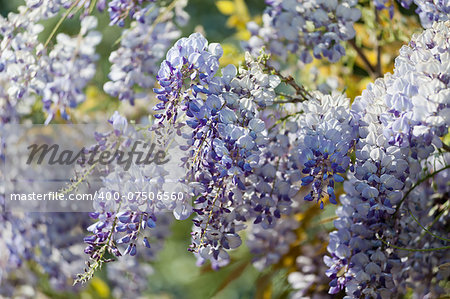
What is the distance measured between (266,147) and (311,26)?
0.20 meters

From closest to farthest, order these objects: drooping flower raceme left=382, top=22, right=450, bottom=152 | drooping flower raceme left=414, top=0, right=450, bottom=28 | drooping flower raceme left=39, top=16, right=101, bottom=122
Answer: drooping flower raceme left=382, top=22, right=450, bottom=152 < drooping flower raceme left=414, top=0, right=450, bottom=28 < drooping flower raceme left=39, top=16, right=101, bottom=122

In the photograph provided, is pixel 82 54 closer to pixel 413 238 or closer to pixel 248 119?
pixel 248 119

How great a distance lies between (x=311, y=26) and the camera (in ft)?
2.31

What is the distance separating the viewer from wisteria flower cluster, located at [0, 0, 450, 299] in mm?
489

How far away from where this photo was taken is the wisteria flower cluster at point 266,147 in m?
0.49

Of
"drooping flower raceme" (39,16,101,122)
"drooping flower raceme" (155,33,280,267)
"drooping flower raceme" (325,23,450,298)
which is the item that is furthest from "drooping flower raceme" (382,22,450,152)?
"drooping flower raceme" (39,16,101,122)

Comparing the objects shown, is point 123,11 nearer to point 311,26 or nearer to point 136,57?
point 136,57

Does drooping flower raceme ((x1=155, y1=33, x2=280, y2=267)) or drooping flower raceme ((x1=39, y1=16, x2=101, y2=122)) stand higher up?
drooping flower raceme ((x1=155, y1=33, x2=280, y2=267))

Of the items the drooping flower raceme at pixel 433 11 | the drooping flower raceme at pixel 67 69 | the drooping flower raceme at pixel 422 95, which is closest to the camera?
the drooping flower raceme at pixel 422 95
